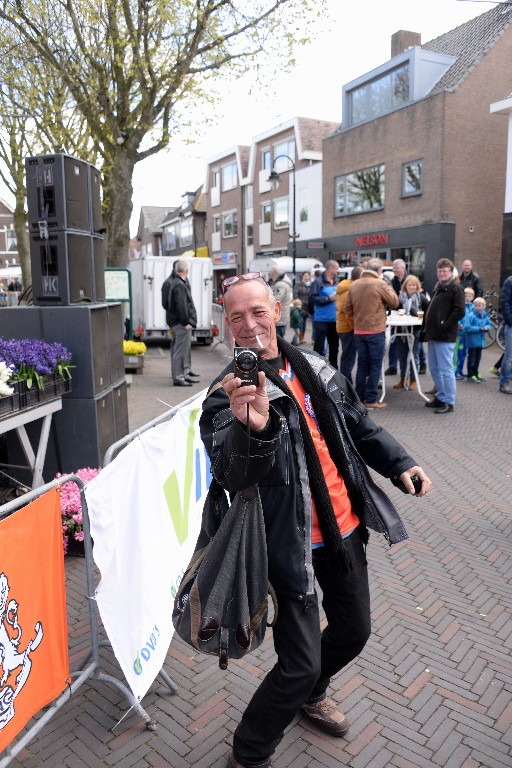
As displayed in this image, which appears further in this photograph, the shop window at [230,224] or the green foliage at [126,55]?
the shop window at [230,224]

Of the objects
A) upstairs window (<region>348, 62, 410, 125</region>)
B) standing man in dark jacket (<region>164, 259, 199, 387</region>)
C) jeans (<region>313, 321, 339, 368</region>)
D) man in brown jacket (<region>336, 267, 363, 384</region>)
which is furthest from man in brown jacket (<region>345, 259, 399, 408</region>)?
upstairs window (<region>348, 62, 410, 125</region>)

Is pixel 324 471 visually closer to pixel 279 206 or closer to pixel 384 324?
pixel 384 324

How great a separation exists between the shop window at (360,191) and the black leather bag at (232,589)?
25.7 metres

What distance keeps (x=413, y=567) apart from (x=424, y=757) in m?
1.76

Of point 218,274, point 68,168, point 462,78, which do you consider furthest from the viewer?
point 218,274

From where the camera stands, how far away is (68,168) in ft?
17.8

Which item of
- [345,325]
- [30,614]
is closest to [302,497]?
[30,614]

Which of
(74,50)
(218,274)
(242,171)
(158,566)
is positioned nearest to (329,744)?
(158,566)

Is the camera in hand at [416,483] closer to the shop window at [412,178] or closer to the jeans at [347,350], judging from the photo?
the jeans at [347,350]

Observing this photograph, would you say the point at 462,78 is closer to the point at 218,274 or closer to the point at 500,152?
the point at 500,152

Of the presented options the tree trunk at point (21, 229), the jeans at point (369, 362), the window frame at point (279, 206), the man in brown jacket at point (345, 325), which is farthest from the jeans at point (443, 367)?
the window frame at point (279, 206)

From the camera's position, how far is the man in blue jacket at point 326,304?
1013 centimetres

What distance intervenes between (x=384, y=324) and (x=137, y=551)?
6160 mm

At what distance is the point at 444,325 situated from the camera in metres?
8.06
